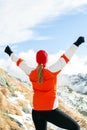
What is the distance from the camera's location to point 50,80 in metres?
10.9

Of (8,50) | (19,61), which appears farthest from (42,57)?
(8,50)

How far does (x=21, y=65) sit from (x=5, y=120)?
21.3 m

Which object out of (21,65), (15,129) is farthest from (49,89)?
(15,129)

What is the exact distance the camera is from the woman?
35.8 ft

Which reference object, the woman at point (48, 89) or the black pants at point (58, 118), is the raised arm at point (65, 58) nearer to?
the woman at point (48, 89)

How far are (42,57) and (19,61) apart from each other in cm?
88

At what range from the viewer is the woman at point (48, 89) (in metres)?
10.9

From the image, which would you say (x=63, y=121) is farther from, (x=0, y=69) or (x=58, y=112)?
(x=0, y=69)

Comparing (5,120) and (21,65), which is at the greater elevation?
(21,65)

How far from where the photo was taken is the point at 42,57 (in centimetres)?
1105

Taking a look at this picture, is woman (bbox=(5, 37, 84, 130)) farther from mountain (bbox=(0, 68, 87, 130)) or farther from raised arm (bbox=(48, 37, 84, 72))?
mountain (bbox=(0, 68, 87, 130))

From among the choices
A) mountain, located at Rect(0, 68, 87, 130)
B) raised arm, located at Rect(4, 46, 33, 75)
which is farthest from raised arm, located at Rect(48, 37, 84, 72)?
mountain, located at Rect(0, 68, 87, 130)

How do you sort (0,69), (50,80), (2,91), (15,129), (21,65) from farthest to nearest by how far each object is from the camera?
(0,69) < (2,91) < (15,129) < (21,65) < (50,80)

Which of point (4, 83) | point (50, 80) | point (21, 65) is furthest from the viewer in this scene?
point (4, 83)
